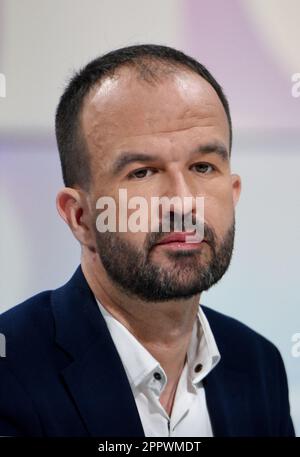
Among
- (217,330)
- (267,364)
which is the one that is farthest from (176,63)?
(267,364)

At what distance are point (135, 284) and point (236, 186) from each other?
332 mm

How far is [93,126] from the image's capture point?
1.34m

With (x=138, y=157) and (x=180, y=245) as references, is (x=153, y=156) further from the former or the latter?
(x=180, y=245)

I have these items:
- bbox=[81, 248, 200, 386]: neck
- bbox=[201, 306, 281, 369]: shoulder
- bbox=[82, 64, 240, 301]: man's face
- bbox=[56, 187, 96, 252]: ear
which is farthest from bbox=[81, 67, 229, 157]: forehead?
bbox=[201, 306, 281, 369]: shoulder

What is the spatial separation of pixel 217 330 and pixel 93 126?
0.54 metres

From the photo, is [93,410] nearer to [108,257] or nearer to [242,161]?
[108,257]

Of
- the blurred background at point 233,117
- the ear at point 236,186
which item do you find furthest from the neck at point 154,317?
the ear at point 236,186

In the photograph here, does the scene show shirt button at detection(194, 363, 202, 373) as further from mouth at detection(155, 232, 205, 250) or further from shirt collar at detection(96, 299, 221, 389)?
mouth at detection(155, 232, 205, 250)

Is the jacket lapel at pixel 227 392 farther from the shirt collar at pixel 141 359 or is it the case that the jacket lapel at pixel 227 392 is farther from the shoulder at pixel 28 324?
the shoulder at pixel 28 324

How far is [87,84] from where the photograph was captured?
4.56 feet

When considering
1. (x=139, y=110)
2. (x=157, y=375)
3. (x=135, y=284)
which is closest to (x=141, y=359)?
(x=157, y=375)

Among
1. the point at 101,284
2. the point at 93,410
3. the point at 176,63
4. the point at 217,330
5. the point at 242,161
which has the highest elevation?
the point at 176,63

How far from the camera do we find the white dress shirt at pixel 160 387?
138 centimetres

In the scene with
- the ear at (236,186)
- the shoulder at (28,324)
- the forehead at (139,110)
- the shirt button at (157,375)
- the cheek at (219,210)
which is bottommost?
the shirt button at (157,375)
